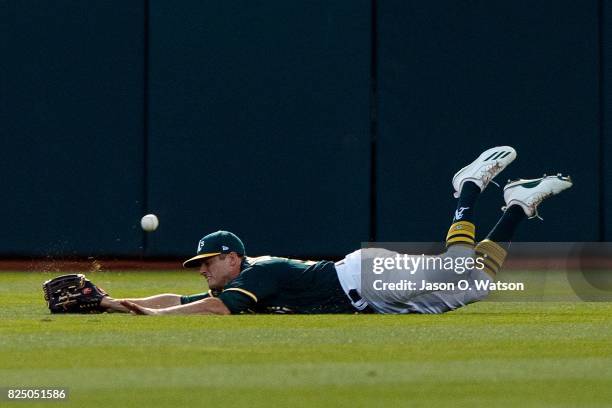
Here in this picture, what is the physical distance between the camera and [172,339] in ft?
25.4

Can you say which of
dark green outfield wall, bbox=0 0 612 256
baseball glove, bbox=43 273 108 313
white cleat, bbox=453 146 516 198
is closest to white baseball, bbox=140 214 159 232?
dark green outfield wall, bbox=0 0 612 256

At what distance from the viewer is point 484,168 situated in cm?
1012

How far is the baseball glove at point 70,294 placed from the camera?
31.4 feet

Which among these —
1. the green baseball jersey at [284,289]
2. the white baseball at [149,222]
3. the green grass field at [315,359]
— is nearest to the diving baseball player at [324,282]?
the green baseball jersey at [284,289]

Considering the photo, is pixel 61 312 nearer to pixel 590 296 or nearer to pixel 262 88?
pixel 590 296

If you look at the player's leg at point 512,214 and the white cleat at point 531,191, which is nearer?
the player's leg at point 512,214

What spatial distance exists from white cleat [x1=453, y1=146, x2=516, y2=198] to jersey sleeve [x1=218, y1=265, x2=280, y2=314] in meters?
1.60

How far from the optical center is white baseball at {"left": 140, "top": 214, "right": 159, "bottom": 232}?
15.8 m

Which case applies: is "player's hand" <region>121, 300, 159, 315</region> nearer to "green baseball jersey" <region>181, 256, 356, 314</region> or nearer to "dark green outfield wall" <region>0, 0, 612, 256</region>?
"green baseball jersey" <region>181, 256, 356, 314</region>

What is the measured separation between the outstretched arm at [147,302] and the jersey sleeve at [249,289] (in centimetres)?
72

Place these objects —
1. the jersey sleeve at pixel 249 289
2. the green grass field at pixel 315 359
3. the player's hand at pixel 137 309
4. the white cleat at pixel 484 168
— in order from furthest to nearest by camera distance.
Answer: the white cleat at pixel 484 168 < the player's hand at pixel 137 309 < the jersey sleeve at pixel 249 289 < the green grass field at pixel 315 359

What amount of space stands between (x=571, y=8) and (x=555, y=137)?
1386mm

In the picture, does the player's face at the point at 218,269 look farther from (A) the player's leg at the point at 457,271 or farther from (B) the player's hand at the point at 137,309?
(A) the player's leg at the point at 457,271

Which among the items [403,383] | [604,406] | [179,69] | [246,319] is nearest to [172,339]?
[246,319]
